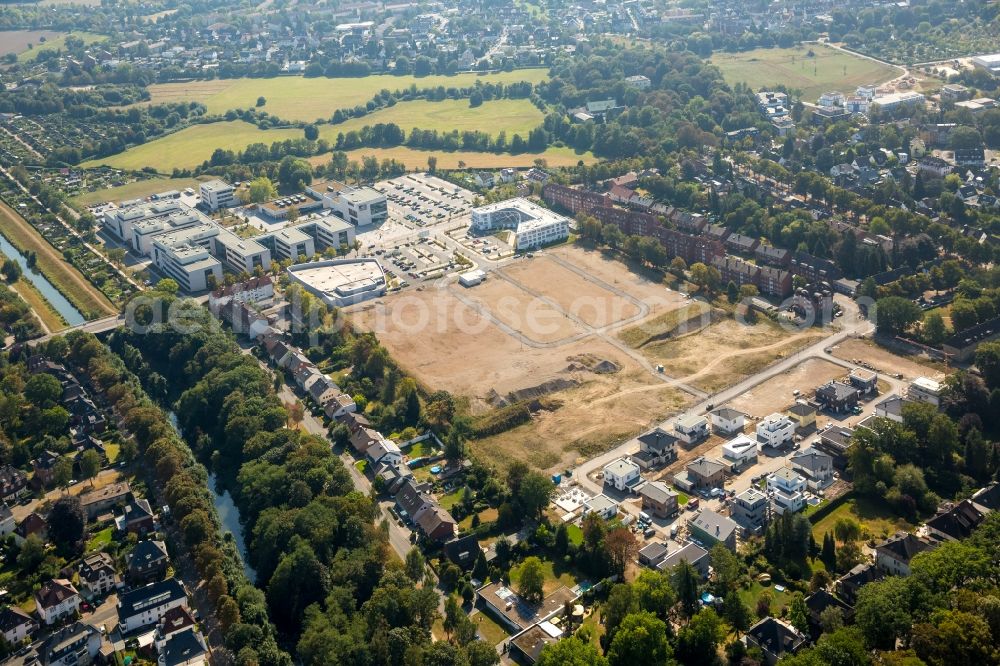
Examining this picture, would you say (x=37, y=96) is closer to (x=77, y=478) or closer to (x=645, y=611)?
(x=77, y=478)

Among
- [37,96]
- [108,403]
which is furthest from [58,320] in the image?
[37,96]

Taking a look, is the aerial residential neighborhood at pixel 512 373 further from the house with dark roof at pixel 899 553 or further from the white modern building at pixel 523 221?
the white modern building at pixel 523 221

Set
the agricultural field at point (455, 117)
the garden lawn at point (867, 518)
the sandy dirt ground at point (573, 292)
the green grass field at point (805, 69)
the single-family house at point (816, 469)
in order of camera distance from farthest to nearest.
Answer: the green grass field at point (805, 69) → the agricultural field at point (455, 117) → the sandy dirt ground at point (573, 292) → the single-family house at point (816, 469) → the garden lawn at point (867, 518)

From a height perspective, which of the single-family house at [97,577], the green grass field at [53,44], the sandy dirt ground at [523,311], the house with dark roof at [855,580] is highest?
the house with dark roof at [855,580]

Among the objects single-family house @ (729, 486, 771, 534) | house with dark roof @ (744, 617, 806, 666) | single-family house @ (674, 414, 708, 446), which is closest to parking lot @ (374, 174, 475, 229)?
single-family house @ (674, 414, 708, 446)

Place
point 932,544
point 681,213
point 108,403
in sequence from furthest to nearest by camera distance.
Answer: point 681,213
point 108,403
point 932,544

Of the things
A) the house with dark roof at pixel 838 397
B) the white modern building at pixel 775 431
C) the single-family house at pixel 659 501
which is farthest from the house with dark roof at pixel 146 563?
the house with dark roof at pixel 838 397

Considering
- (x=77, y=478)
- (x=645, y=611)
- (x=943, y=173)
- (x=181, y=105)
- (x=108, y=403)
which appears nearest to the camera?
(x=645, y=611)
